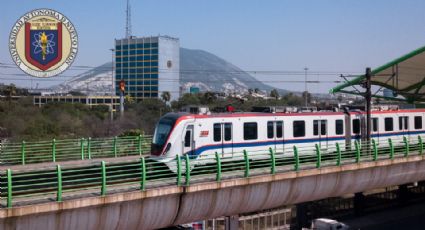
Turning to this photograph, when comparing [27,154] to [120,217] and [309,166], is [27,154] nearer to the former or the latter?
[120,217]

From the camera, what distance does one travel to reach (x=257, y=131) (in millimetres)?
23375

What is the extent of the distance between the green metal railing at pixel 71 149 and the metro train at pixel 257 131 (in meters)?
6.26

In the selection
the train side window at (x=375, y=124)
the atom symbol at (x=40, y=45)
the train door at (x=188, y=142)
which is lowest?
the train door at (x=188, y=142)

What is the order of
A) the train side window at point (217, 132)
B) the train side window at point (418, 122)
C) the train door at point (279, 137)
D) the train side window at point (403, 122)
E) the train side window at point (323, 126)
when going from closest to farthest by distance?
the train side window at point (217, 132) < the train door at point (279, 137) < the train side window at point (323, 126) < the train side window at point (403, 122) < the train side window at point (418, 122)

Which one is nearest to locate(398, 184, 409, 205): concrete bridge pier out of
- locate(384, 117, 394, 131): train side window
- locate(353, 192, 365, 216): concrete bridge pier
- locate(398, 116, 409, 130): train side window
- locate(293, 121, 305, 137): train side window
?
locate(353, 192, 365, 216): concrete bridge pier

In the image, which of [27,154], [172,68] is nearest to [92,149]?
[27,154]

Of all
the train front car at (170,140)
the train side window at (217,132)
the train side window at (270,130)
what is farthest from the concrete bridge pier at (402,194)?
the train front car at (170,140)

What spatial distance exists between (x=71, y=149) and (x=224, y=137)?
9.78 m

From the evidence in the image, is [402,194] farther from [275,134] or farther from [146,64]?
[146,64]

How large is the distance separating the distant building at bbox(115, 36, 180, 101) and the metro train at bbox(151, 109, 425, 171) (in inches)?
4632

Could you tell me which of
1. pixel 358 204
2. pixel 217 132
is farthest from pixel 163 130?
pixel 358 204

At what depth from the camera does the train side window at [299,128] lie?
2500cm

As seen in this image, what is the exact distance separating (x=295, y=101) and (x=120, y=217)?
304 ft

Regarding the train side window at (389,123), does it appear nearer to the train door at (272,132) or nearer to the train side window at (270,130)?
the train door at (272,132)
